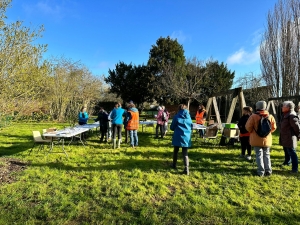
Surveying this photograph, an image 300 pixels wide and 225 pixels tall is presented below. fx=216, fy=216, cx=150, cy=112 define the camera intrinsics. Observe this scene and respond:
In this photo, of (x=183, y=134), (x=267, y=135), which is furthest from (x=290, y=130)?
(x=183, y=134)

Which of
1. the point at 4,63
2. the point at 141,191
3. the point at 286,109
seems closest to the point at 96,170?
the point at 141,191

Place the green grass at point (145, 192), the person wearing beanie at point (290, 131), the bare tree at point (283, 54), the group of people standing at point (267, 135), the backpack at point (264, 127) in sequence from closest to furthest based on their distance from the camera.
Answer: the green grass at point (145, 192), the backpack at point (264, 127), the group of people standing at point (267, 135), the person wearing beanie at point (290, 131), the bare tree at point (283, 54)

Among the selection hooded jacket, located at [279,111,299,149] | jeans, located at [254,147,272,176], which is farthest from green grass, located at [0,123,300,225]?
hooded jacket, located at [279,111,299,149]

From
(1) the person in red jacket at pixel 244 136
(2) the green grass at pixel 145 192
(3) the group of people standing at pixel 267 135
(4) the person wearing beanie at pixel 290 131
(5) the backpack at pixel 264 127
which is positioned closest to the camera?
(2) the green grass at pixel 145 192

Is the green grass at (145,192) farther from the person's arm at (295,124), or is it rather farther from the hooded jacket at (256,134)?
the person's arm at (295,124)

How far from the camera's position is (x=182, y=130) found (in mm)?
4785

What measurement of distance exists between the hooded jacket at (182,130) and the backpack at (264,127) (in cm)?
149

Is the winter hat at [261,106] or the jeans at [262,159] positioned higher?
the winter hat at [261,106]

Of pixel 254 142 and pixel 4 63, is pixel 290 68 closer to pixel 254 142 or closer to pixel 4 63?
pixel 254 142

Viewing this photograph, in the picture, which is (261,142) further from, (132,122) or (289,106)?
(132,122)

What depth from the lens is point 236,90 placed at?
834 cm

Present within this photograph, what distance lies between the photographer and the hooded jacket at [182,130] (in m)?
4.73

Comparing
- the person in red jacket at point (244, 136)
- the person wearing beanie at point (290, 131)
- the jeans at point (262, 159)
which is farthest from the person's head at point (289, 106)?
the person in red jacket at point (244, 136)

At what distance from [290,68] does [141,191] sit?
45.2 ft
